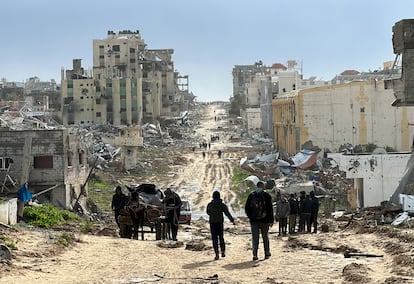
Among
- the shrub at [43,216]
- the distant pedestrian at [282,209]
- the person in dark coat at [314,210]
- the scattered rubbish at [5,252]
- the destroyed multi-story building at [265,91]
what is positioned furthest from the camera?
the destroyed multi-story building at [265,91]

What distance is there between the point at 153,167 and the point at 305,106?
13.7 m

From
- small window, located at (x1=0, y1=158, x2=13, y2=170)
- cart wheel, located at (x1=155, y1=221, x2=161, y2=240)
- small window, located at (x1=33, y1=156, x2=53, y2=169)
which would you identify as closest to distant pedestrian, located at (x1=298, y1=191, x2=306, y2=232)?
cart wheel, located at (x1=155, y1=221, x2=161, y2=240)

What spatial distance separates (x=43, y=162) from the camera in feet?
97.2

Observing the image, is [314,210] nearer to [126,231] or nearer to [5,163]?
[126,231]

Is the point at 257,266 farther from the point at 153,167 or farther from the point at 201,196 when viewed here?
the point at 153,167

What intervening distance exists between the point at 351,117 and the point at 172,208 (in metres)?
34.9

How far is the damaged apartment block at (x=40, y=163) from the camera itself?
28875 millimetres

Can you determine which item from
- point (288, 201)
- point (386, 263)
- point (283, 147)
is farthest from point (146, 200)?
point (283, 147)

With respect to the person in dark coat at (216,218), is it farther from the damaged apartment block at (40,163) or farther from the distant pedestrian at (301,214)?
the damaged apartment block at (40,163)

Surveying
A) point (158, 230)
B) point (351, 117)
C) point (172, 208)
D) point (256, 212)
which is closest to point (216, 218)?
point (256, 212)

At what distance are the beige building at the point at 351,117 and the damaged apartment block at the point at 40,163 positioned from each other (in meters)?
25.3

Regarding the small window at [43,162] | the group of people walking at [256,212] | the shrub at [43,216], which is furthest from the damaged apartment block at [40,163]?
the group of people walking at [256,212]

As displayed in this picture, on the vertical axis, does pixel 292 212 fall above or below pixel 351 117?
below

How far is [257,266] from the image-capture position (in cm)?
1274
